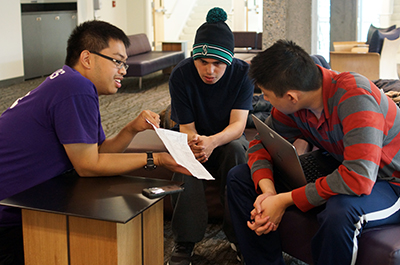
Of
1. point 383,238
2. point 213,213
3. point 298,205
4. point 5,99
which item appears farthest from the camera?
point 5,99

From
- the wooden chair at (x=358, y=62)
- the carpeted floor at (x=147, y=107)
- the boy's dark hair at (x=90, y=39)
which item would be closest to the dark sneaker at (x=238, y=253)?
the carpeted floor at (x=147, y=107)

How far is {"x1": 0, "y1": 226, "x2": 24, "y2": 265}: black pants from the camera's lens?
1661 mm

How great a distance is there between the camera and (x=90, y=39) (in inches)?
72.5

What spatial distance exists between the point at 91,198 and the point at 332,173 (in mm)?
809

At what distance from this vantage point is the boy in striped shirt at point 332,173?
146 cm

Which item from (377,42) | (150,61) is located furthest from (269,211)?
(150,61)

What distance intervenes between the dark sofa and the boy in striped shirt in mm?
5754

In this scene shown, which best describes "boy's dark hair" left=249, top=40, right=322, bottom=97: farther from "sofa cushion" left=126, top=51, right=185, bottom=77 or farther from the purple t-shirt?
"sofa cushion" left=126, top=51, right=185, bottom=77

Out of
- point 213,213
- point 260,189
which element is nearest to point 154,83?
point 213,213

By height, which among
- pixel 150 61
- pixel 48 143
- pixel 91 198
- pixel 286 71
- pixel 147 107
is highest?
pixel 286 71

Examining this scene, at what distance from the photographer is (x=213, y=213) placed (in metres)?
2.56

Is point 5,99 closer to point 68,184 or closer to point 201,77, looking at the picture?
point 201,77

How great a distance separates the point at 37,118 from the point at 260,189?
2.99 ft

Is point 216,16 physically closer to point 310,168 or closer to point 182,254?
point 310,168
